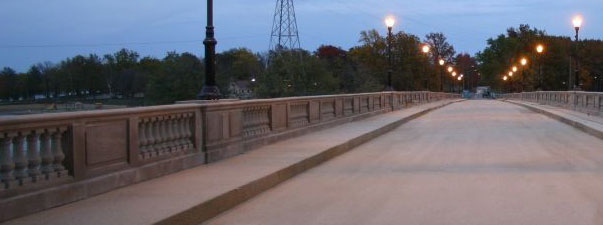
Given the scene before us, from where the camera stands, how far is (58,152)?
8.20 metres

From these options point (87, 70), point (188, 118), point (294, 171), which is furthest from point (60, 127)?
point (87, 70)

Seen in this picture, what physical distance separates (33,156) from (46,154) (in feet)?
0.77

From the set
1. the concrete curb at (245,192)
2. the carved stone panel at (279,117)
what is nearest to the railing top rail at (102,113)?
the concrete curb at (245,192)

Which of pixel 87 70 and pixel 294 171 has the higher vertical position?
pixel 87 70

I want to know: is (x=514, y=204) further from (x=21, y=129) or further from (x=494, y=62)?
(x=494, y=62)

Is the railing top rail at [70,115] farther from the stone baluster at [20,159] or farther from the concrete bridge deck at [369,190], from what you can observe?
the concrete bridge deck at [369,190]

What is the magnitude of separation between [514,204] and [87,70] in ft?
62.0

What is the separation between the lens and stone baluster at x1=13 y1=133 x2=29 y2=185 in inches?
296

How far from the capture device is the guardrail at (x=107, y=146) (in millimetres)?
7504

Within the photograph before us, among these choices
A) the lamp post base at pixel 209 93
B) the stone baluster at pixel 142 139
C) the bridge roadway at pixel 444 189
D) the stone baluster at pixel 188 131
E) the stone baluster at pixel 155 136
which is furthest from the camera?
the lamp post base at pixel 209 93

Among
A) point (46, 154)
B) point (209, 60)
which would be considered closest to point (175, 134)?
point (209, 60)

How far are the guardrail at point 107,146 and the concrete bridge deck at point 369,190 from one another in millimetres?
195

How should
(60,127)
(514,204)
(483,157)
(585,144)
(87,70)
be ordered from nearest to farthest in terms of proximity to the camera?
(60,127) → (514,204) → (483,157) → (585,144) → (87,70)

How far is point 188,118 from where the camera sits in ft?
39.6
